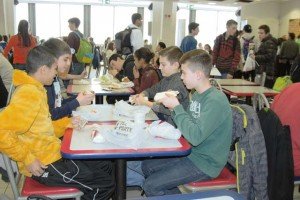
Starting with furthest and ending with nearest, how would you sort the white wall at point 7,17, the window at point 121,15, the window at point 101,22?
1. the window at point 121,15
2. the window at point 101,22
3. the white wall at point 7,17

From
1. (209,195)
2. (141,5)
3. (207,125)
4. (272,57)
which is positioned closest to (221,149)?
(207,125)

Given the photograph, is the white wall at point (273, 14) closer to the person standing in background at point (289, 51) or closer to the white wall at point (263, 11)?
the white wall at point (263, 11)

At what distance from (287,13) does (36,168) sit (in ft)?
49.4

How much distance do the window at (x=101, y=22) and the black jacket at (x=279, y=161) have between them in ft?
47.8

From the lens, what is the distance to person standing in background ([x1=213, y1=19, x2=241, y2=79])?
5656mm

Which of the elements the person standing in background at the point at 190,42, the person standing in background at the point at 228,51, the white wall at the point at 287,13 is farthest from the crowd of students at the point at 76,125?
the white wall at the point at 287,13

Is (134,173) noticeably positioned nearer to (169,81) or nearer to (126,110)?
(126,110)

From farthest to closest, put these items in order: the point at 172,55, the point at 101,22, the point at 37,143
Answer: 1. the point at 101,22
2. the point at 172,55
3. the point at 37,143

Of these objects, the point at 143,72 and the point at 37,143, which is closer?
the point at 37,143

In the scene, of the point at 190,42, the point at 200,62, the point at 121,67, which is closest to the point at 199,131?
the point at 200,62

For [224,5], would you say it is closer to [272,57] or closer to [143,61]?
[272,57]

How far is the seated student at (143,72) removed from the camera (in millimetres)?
3588

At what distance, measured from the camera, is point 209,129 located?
72.7 inches

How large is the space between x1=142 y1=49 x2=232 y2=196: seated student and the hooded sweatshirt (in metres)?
0.65
